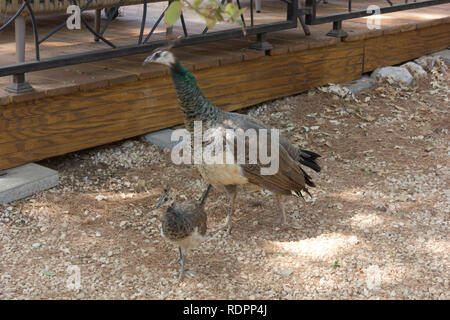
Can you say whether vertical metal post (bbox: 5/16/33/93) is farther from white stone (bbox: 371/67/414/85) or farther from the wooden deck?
white stone (bbox: 371/67/414/85)

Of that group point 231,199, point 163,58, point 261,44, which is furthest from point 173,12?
point 261,44

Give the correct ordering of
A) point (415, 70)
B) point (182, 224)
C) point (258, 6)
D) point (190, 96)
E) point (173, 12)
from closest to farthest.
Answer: point (173, 12) → point (182, 224) → point (190, 96) → point (415, 70) → point (258, 6)

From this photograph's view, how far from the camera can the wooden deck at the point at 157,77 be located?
4.64m

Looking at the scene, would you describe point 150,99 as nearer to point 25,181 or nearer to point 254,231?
point 25,181

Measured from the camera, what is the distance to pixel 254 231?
14.4 ft

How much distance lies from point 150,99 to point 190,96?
1537mm

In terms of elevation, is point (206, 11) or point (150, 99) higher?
point (206, 11)

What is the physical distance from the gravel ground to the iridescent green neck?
0.93m

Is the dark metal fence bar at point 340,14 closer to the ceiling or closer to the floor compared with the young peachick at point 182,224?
closer to the ceiling

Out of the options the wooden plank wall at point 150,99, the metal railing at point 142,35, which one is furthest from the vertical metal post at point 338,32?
the wooden plank wall at point 150,99

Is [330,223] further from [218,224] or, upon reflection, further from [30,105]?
[30,105]

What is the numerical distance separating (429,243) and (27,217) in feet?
9.51

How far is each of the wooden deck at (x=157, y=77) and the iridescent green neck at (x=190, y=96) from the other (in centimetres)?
127
